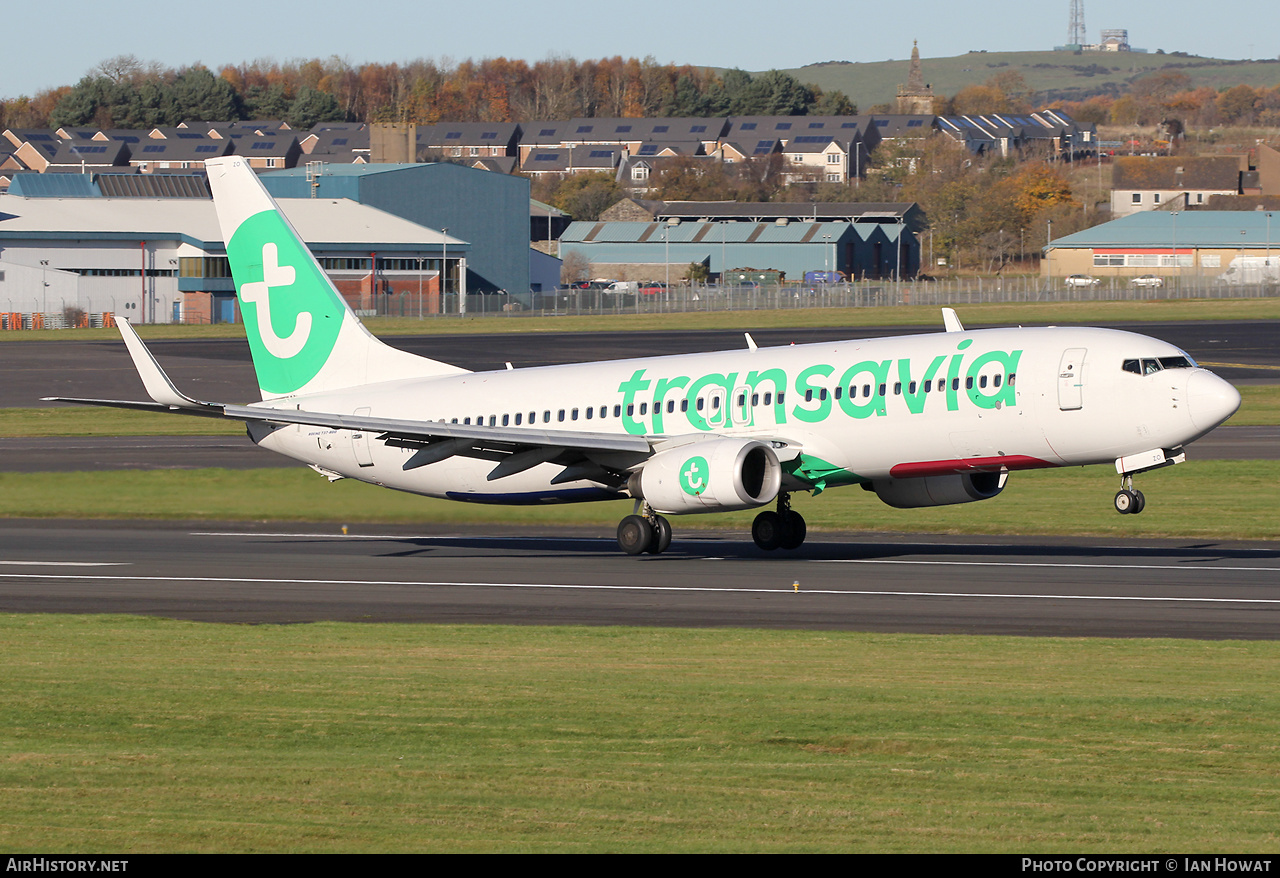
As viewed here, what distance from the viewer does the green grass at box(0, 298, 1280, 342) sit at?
134 metres

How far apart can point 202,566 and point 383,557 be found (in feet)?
13.8

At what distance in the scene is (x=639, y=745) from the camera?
15805mm

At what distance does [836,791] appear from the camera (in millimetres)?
13766

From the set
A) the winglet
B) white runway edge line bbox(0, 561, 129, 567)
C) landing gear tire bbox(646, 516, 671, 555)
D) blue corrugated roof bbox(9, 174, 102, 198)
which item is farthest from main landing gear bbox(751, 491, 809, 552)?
blue corrugated roof bbox(9, 174, 102, 198)

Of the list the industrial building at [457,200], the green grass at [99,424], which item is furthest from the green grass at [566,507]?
the industrial building at [457,200]

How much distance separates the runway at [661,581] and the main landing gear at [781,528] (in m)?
0.44

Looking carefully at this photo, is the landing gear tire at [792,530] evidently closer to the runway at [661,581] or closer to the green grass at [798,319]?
the runway at [661,581]

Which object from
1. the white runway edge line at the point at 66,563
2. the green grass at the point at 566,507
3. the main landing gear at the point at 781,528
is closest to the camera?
the white runway edge line at the point at 66,563

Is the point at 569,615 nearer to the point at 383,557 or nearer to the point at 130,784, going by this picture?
the point at 383,557

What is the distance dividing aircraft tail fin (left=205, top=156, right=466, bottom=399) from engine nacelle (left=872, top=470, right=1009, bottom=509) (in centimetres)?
1231

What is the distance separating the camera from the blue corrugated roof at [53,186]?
186625 millimetres

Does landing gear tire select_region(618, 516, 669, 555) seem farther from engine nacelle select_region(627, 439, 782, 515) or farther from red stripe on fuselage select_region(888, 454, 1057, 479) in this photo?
red stripe on fuselage select_region(888, 454, 1057, 479)

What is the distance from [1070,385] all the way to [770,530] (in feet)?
26.9

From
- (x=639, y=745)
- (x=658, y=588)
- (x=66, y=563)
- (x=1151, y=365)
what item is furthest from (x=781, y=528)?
(x=639, y=745)
